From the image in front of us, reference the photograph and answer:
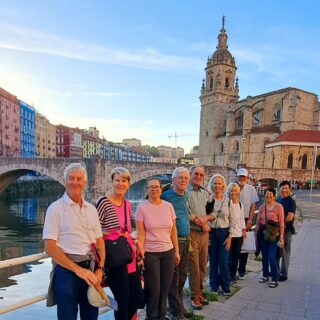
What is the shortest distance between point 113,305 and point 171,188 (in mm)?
1475

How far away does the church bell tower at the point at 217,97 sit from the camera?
50875 mm

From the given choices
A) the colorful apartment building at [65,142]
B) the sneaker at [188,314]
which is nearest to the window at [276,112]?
the sneaker at [188,314]

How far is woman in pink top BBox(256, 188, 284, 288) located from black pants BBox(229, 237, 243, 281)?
451 millimetres

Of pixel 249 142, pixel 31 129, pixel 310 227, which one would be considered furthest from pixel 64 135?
pixel 310 227

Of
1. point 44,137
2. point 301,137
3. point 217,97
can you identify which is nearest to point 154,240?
point 301,137

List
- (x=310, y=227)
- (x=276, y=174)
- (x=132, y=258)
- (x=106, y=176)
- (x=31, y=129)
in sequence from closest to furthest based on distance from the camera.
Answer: (x=132, y=258) → (x=310, y=227) → (x=106, y=176) → (x=276, y=174) → (x=31, y=129)

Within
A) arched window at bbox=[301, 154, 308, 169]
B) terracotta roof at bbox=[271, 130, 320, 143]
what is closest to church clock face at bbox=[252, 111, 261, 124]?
terracotta roof at bbox=[271, 130, 320, 143]

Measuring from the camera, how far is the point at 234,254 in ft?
14.8

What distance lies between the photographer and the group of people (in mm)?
2281

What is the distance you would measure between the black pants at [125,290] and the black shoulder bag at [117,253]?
10cm

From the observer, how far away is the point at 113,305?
2.44 meters

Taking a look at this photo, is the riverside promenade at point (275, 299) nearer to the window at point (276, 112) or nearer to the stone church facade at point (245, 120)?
the stone church facade at point (245, 120)

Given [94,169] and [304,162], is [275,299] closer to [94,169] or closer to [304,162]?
[94,169]

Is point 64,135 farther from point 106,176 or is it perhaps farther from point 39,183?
point 106,176
